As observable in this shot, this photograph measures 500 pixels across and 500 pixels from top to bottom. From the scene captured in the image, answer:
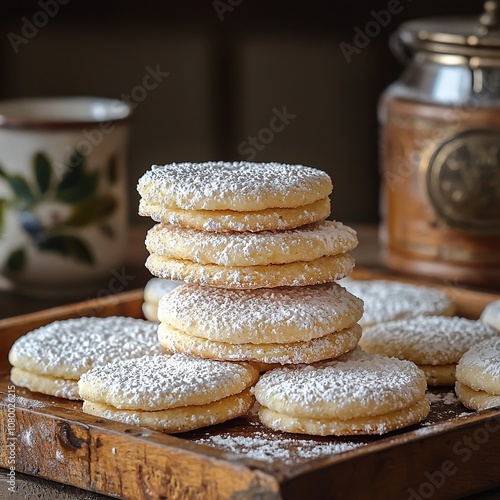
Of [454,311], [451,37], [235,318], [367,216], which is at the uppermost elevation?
[451,37]

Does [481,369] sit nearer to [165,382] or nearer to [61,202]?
[165,382]

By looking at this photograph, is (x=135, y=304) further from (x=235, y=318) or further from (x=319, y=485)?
(x=319, y=485)

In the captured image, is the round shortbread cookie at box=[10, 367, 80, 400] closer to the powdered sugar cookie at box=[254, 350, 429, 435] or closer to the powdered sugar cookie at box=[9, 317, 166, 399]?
the powdered sugar cookie at box=[9, 317, 166, 399]

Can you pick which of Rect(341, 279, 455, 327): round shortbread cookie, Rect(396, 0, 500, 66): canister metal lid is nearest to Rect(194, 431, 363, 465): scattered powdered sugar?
Rect(341, 279, 455, 327): round shortbread cookie

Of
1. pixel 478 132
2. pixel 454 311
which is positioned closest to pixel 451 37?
pixel 478 132

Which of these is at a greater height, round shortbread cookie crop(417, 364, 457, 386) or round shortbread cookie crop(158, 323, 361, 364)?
round shortbread cookie crop(158, 323, 361, 364)

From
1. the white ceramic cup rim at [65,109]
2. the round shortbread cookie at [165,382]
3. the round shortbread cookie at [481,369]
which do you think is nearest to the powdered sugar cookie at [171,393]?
the round shortbread cookie at [165,382]

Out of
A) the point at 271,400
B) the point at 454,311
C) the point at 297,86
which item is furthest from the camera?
the point at 297,86

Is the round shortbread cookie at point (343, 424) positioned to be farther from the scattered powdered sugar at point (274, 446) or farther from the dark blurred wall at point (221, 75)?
the dark blurred wall at point (221, 75)
